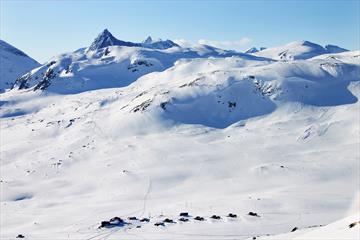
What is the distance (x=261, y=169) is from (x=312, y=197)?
1639 cm

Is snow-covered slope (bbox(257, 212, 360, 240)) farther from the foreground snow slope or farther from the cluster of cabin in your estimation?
the cluster of cabin

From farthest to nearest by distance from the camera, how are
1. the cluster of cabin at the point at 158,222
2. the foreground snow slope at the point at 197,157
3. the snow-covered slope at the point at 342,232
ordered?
the foreground snow slope at the point at 197,157 < the cluster of cabin at the point at 158,222 < the snow-covered slope at the point at 342,232

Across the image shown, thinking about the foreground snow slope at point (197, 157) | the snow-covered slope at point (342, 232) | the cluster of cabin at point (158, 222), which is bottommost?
the snow-covered slope at point (342, 232)

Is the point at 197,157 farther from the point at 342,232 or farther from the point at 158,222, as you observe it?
the point at 342,232

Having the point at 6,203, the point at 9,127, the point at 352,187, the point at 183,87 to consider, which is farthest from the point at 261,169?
the point at 9,127

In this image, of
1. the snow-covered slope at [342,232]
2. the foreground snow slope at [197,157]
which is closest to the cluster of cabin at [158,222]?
the foreground snow slope at [197,157]

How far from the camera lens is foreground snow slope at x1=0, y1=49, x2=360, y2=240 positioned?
5403cm

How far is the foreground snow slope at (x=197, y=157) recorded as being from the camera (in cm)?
5403

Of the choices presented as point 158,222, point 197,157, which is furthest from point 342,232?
point 197,157

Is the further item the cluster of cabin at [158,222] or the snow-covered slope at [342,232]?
the cluster of cabin at [158,222]

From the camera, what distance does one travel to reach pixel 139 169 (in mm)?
81062

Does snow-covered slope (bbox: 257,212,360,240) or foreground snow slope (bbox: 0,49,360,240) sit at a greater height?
foreground snow slope (bbox: 0,49,360,240)

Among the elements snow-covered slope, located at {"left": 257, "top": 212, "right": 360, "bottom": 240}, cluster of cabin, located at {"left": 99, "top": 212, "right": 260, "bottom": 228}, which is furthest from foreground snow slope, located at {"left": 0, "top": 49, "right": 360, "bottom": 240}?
snow-covered slope, located at {"left": 257, "top": 212, "right": 360, "bottom": 240}

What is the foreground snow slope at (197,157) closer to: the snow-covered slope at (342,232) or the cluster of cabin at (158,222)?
the cluster of cabin at (158,222)
